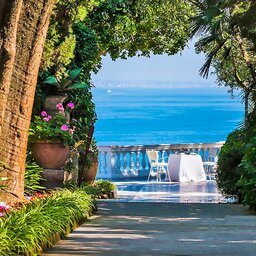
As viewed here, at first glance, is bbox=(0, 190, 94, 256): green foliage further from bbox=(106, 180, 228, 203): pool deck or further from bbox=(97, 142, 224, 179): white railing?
bbox=(97, 142, 224, 179): white railing

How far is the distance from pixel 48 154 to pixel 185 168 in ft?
32.0

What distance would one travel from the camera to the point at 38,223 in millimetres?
6047

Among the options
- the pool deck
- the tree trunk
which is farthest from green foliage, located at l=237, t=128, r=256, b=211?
the pool deck

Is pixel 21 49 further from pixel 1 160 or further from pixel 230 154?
pixel 230 154

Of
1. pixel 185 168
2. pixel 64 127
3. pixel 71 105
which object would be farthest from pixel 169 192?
pixel 64 127

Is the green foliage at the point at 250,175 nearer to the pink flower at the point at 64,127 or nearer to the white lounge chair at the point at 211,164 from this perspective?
the pink flower at the point at 64,127

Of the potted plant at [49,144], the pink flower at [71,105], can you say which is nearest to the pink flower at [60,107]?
the pink flower at [71,105]

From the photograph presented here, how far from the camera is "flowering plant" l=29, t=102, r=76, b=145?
10.8 m

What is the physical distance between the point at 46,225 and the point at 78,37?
282 inches

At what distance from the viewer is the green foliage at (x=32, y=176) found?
9641mm

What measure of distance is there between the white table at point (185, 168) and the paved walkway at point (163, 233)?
33.6 ft

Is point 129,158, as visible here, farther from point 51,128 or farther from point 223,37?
point 51,128

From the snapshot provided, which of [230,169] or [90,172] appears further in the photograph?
[90,172]

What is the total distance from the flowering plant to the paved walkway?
1.52 metres
